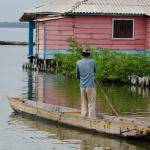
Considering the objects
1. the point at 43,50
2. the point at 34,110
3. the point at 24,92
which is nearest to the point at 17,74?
the point at 43,50

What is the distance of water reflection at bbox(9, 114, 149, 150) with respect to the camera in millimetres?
16328

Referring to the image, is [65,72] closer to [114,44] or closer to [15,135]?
[114,44]

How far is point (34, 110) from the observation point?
2028 cm

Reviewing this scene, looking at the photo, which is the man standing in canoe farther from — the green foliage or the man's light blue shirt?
the green foliage

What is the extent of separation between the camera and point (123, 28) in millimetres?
38094

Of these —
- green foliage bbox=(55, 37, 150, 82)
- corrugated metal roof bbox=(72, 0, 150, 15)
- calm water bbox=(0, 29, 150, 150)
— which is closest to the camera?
calm water bbox=(0, 29, 150, 150)

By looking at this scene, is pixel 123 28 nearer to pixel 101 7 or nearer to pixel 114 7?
pixel 114 7

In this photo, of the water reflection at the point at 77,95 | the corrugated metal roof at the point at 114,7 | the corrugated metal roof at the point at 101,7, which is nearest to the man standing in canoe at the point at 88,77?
the water reflection at the point at 77,95

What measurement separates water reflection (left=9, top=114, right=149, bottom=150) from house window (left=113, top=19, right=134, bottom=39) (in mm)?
19168

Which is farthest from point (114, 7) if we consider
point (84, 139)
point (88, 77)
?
point (84, 139)

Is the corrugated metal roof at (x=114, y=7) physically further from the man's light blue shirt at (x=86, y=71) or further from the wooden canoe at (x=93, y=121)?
the man's light blue shirt at (x=86, y=71)

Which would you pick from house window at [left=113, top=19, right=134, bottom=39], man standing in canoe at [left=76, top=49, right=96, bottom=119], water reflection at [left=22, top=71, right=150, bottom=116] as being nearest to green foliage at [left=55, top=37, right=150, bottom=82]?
water reflection at [left=22, top=71, right=150, bottom=116]

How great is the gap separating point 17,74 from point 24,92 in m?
10.9

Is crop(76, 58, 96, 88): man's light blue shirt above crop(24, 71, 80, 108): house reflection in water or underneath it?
above
